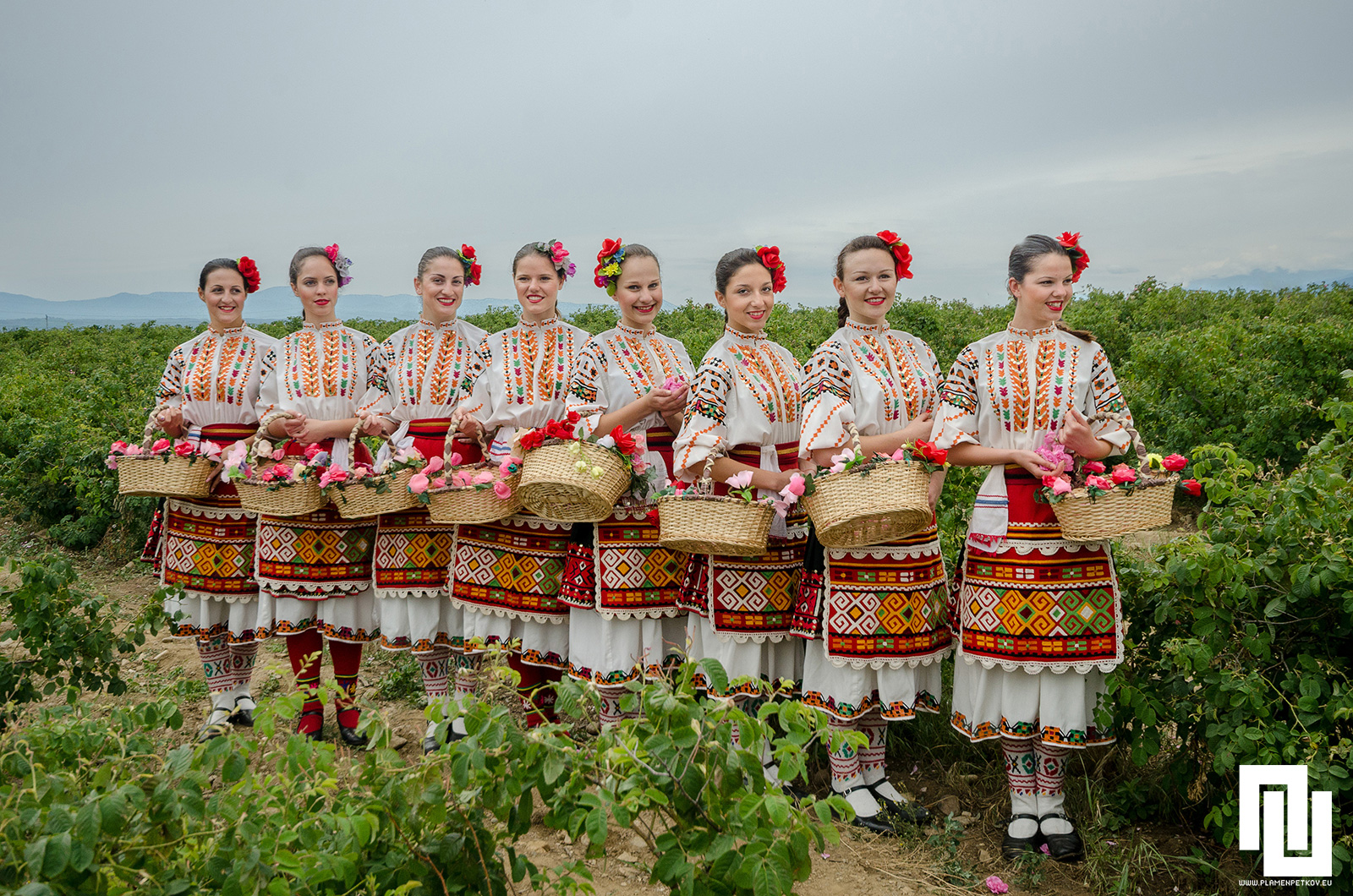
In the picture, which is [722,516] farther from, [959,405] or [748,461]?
[959,405]

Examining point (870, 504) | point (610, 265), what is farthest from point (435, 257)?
point (870, 504)

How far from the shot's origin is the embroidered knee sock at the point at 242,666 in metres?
4.72

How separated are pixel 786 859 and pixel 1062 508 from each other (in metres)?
1.69

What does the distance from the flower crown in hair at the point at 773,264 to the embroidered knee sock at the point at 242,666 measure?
2986mm

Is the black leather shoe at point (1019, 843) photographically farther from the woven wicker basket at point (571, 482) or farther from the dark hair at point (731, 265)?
the dark hair at point (731, 265)

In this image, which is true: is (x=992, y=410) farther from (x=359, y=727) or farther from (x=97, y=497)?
(x=97, y=497)

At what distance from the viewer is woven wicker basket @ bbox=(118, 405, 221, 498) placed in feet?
14.1

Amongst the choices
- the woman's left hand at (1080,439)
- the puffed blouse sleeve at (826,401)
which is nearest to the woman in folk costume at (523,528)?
the puffed blouse sleeve at (826,401)

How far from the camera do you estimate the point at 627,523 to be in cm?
381

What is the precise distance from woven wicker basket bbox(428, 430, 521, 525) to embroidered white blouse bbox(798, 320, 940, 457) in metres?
1.17

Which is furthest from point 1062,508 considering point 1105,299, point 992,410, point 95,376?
point 1105,299

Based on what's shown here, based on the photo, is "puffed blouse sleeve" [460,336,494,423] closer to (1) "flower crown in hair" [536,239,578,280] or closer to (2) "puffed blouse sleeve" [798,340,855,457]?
(1) "flower crown in hair" [536,239,578,280]

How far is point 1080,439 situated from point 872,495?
2.49 feet

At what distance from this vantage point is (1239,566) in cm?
293
